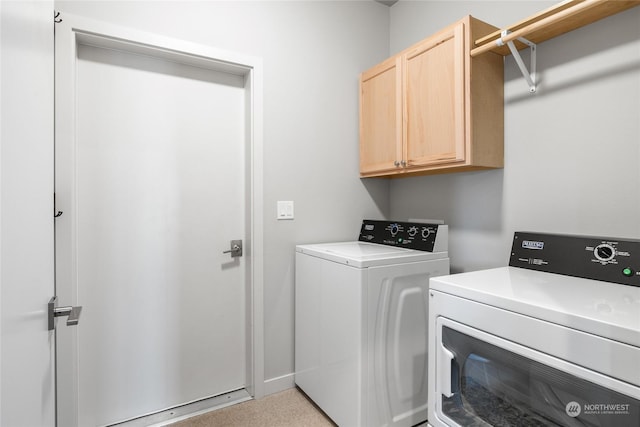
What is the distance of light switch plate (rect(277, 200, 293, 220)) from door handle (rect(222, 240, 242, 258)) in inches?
11.9

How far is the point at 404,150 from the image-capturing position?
6.31 feet

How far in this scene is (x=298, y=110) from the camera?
211cm

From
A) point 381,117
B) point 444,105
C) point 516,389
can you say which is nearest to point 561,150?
point 444,105

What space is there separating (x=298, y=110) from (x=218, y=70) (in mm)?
534

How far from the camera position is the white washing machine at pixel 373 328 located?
153 cm

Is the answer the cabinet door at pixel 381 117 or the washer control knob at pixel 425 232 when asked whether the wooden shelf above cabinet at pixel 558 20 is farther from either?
the washer control knob at pixel 425 232

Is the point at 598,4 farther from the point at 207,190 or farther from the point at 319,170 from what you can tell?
the point at 207,190

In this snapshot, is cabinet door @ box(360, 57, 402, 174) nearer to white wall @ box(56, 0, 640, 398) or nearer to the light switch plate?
white wall @ box(56, 0, 640, 398)

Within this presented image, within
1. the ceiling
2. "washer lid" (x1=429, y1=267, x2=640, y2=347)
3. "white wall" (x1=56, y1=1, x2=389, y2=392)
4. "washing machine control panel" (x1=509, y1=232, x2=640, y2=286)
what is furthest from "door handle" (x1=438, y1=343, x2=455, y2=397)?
the ceiling

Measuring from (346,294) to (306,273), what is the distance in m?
0.41

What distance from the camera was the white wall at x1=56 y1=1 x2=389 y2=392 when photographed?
6.31ft

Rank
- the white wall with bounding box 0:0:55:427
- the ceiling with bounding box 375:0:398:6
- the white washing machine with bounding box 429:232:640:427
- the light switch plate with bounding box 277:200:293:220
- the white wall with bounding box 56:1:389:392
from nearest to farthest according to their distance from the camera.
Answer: the white wall with bounding box 0:0:55:427, the white washing machine with bounding box 429:232:640:427, the white wall with bounding box 56:1:389:392, the light switch plate with bounding box 277:200:293:220, the ceiling with bounding box 375:0:398:6

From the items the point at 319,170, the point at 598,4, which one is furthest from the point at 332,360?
the point at 598,4

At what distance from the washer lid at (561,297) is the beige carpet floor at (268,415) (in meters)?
1.14
